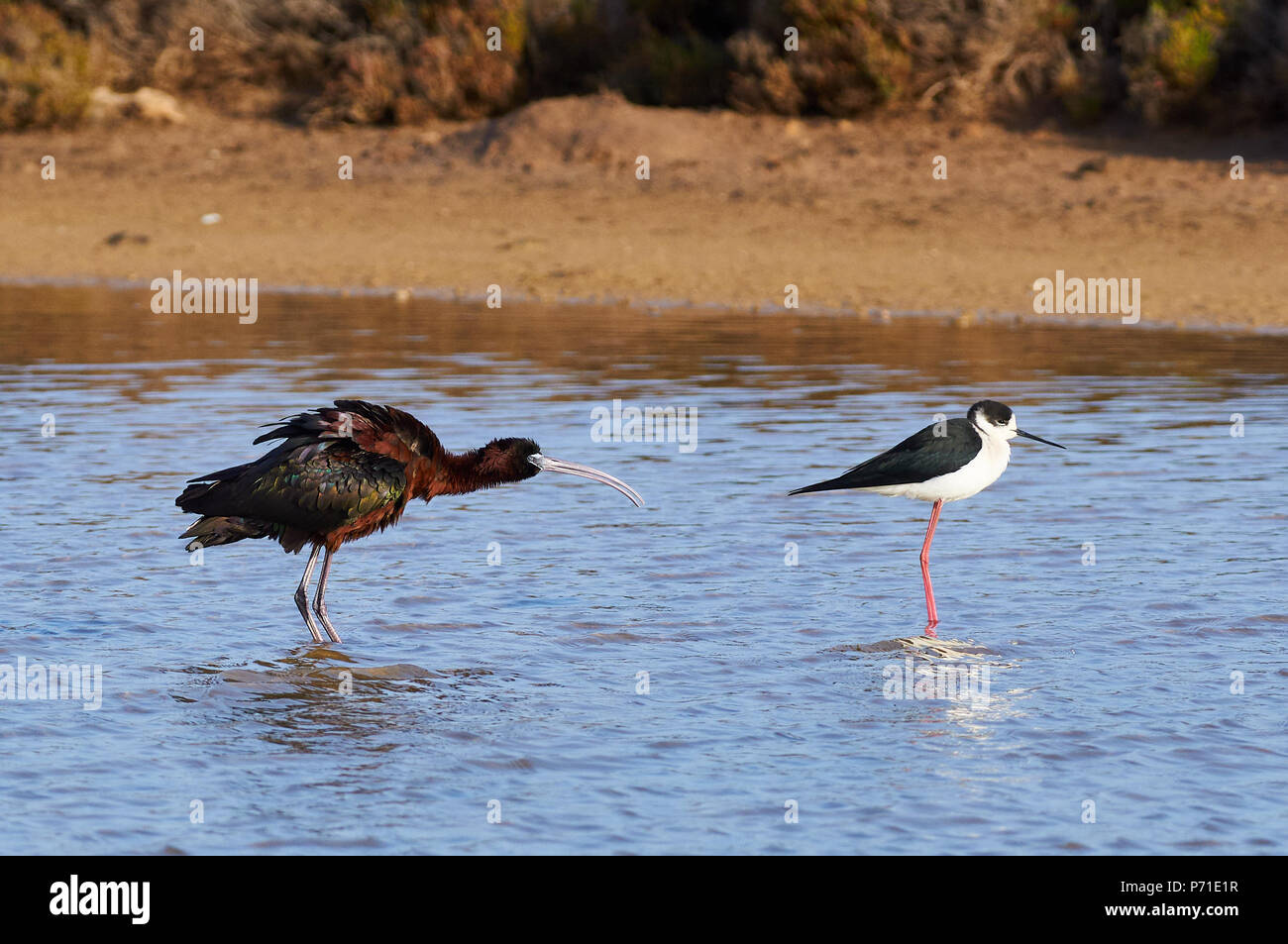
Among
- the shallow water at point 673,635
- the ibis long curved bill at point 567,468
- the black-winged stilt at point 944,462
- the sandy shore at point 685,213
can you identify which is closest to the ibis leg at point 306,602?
the shallow water at point 673,635

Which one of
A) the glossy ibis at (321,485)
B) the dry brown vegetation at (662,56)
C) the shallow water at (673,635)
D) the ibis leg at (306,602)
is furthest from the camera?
the dry brown vegetation at (662,56)

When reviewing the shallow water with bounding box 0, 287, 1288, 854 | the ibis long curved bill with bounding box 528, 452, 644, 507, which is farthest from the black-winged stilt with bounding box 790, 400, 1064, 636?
the ibis long curved bill with bounding box 528, 452, 644, 507

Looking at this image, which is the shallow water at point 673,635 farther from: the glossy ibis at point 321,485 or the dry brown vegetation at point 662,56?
the dry brown vegetation at point 662,56

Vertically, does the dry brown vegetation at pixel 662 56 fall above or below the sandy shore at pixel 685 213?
above

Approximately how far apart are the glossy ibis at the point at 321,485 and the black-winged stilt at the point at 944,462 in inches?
73.3

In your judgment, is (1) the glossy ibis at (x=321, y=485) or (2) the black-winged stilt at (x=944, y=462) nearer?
(1) the glossy ibis at (x=321, y=485)

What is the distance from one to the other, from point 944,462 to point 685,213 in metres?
14.6

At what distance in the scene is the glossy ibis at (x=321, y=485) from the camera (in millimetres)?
8016

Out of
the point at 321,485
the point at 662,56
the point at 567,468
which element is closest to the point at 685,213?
the point at 662,56

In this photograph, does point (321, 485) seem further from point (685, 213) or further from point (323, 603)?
point (685, 213)

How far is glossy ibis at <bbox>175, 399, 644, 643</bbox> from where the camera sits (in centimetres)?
802

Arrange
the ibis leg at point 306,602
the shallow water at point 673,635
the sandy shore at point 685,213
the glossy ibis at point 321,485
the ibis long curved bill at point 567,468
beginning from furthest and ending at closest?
the sandy shore at point 685,213 < the ibis long curved bill at point 567,468 < the ibis leg at point 306,602 < the glossy ibis at point 321,485 < the shallow water at point 673,635
